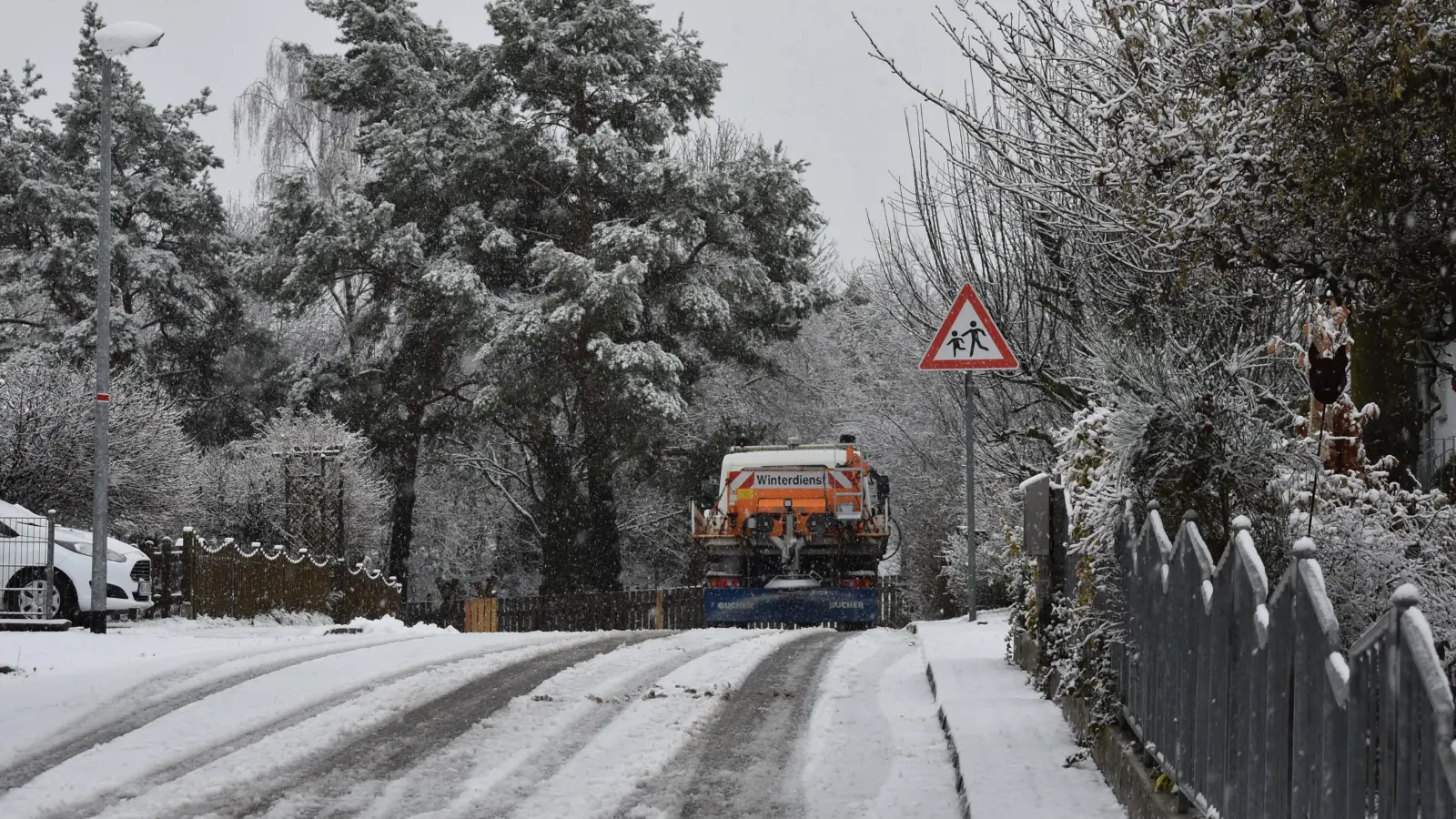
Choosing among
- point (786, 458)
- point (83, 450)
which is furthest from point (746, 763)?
point (83, 450)

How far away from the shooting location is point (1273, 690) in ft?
12.9

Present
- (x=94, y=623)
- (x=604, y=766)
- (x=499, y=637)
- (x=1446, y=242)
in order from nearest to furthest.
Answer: (x=1446, y=242) → (x=604, y=766) → (x=499, y=637) → (x=94, y=623)

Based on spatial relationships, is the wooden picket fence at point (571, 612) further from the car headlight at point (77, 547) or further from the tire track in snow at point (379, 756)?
the tire track in snow at point (379, 756)

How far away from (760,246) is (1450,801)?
1255 inches

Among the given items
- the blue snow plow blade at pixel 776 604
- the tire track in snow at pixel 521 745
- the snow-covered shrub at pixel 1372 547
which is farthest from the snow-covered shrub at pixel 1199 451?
the blue snow plow blade at pixel 776 604

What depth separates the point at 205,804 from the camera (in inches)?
241

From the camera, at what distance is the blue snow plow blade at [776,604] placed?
76.3 ft

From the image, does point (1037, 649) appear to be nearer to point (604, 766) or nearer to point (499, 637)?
point (604, 766)

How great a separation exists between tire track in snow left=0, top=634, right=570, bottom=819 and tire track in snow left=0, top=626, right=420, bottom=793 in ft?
0.29

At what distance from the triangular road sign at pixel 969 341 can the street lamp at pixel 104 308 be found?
951 centimetres

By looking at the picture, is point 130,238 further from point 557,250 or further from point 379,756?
point 379,756

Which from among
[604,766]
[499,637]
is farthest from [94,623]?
[604,766]

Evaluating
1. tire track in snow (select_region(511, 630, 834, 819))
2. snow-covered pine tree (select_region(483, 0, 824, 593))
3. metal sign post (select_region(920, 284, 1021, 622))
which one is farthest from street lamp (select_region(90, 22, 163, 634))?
snow-covered pine tree (select_region(483, 0, 824, 593))

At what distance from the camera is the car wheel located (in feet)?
60.2
